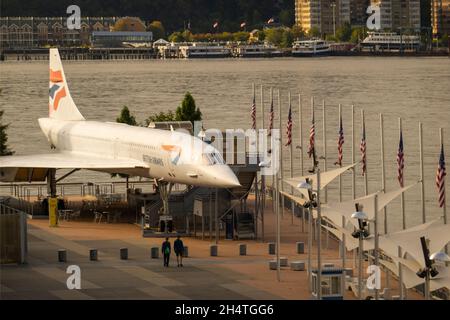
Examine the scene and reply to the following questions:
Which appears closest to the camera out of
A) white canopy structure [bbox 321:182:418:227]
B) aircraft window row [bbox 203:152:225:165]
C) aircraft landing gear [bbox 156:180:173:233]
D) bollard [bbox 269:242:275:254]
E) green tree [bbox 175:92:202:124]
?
white canopy structure [bbox 321:182:418:227]

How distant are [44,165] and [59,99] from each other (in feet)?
49.7

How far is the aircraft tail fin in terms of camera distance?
9169 cm

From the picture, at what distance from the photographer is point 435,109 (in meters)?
169

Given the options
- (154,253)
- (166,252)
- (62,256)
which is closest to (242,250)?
(154,253)

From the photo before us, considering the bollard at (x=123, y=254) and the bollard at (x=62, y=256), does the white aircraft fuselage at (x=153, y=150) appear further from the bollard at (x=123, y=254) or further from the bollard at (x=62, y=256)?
the bollard at (x=62, y=256)

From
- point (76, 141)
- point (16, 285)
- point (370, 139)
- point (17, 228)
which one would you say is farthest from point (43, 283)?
point (370, 139)

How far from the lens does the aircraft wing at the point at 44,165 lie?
77.4m

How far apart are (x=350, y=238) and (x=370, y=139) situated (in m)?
71.5

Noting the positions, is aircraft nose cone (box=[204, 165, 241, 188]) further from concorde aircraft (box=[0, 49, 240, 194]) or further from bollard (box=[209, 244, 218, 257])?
bollard (box=[209, 244, 218, 257])

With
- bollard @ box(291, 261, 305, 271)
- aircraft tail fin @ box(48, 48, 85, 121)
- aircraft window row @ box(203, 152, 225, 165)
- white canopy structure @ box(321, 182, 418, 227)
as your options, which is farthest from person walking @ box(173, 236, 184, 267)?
aircraft tail fin @ box(48, 48, 85, 121)
